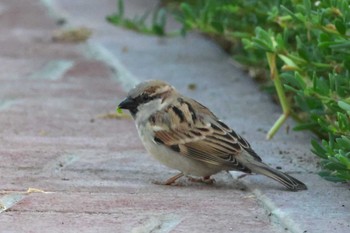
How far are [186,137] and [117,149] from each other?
0.53 meters

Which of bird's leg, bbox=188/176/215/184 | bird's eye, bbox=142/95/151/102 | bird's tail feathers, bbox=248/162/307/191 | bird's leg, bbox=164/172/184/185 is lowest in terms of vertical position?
bird's leg, bbox=188/176/215/184

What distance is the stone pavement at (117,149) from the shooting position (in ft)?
10.4

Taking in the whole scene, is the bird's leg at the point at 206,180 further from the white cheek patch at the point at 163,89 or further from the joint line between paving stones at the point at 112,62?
the joint line between paving stones at the point at 112,62

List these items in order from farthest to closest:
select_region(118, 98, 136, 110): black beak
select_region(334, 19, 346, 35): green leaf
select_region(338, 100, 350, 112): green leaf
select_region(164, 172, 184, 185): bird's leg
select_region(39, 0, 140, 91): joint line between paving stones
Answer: select_region(39, 0, 140, 91): joint line between paving stones
select_region(118, 98, 136, 110): black beak
select_region(164, 172, 184, 185): bird's leg
select_region(334, 19, 346, 35): green leaf
select_region(338, 100, 350, 112): green leaf

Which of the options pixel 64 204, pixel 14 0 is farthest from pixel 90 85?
pixel 14 0

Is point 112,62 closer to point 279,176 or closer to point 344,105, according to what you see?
point 279,176

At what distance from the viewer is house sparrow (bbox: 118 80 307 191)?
150 inches

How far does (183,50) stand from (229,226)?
12.4 feet

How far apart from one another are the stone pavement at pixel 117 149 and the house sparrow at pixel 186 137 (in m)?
0.09

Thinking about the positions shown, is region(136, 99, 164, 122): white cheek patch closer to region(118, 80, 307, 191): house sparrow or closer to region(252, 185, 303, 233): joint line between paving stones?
region(118, 80, 307, 191): house sparrow

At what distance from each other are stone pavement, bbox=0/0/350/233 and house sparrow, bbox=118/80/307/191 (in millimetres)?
91

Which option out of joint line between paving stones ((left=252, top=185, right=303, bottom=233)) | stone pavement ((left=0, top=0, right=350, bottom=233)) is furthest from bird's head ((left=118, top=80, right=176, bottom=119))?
joint line between paving stones ((left=252, top=185, right=303, bottom=233))

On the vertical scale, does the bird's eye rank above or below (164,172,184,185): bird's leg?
above

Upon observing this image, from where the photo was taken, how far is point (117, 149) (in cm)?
434
